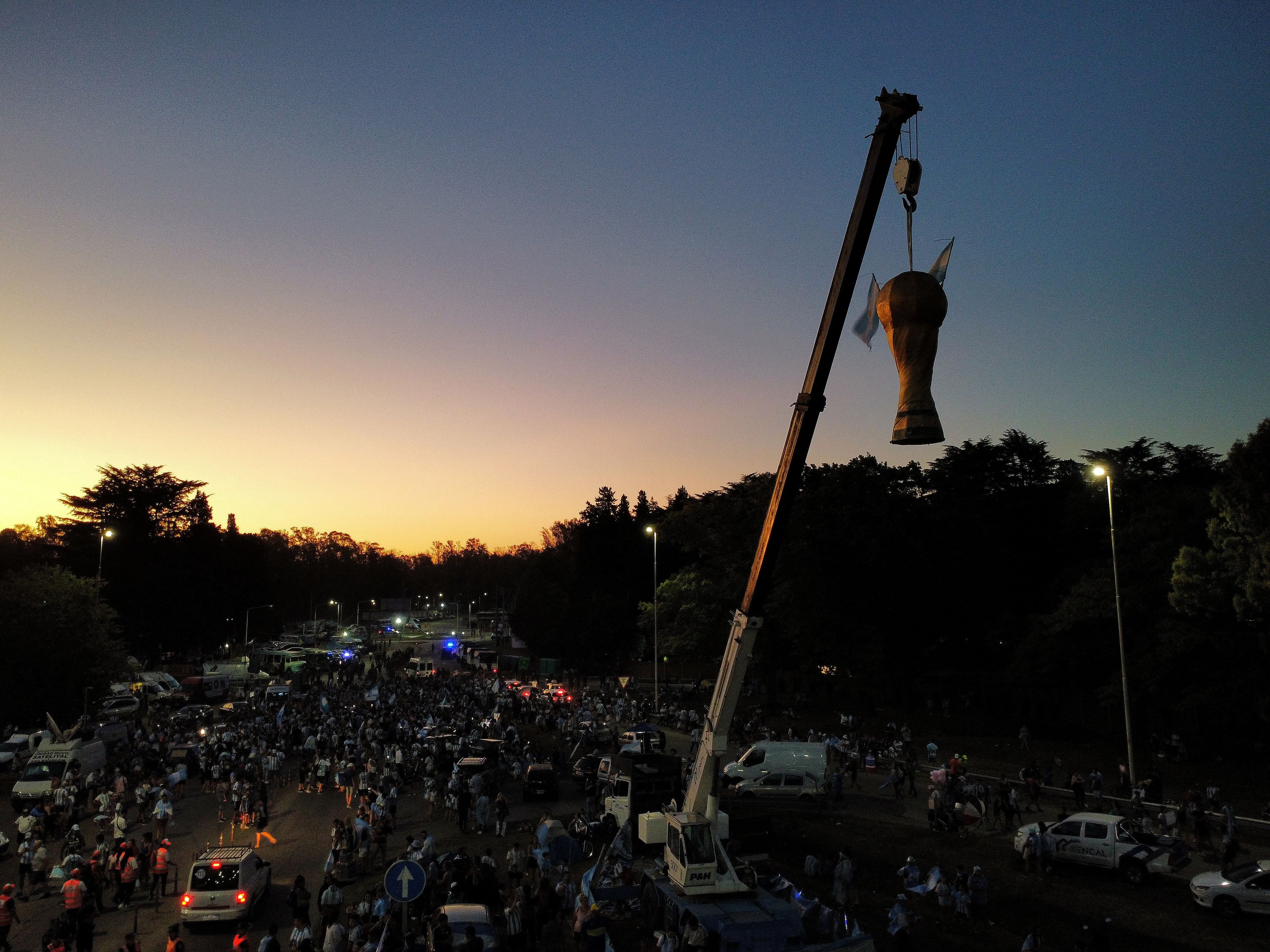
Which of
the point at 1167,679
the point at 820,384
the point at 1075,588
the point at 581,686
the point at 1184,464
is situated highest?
the point at 1184,464

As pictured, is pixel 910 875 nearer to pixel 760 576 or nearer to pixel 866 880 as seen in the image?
pixel 866 880

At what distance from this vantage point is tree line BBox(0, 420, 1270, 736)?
1146 inches

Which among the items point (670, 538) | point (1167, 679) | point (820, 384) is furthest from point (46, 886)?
point (670, 538)

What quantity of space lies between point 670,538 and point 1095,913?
44257 mm

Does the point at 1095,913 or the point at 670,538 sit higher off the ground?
the point at 670,538

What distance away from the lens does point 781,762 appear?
27.9m

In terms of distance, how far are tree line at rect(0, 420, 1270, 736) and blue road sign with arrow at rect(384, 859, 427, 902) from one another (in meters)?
20.6

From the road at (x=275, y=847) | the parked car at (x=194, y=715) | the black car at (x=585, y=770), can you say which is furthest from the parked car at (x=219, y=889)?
the parked car at (x=194, y=715)

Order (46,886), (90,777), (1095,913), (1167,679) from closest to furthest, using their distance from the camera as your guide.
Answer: (1095,913), (46,886), (90,777), (1167,679)

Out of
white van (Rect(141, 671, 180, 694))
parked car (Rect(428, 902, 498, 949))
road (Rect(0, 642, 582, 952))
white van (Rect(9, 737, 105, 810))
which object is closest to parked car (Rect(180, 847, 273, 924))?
road (Rect(0, 642, 582, 952))

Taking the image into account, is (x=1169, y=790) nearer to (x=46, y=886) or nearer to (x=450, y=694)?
(x=46, y=886)

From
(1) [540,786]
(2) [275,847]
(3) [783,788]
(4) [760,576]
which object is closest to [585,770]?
(1) [540,786]

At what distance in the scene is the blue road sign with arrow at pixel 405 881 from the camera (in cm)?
966

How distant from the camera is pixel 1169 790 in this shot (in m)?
28.0
